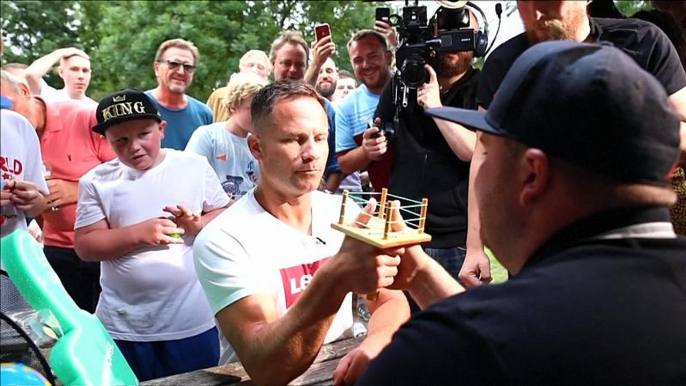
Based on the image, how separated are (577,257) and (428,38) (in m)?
2.32

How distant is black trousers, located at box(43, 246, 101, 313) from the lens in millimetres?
3146

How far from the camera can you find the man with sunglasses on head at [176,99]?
4.09 meters

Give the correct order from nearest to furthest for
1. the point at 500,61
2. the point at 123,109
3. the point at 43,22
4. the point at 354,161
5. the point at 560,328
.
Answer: the point at 560,328 → the point at 500,61 → the point at 123,109 → the point at 354,161 → the point at 43,22

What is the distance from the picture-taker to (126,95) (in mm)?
2734

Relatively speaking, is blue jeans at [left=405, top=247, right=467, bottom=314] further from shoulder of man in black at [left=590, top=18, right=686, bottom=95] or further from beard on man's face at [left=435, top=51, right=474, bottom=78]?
shoulder of man in black at [left=590, top=18, right=686, bottom=95]

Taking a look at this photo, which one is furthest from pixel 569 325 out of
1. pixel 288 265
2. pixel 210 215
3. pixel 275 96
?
pixel 210 215

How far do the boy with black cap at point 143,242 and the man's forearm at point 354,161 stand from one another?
90cm

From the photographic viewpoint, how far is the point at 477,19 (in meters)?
3.27

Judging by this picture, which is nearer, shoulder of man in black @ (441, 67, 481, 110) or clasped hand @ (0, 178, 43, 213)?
clasped hand @ (0, 178, 43, 213)

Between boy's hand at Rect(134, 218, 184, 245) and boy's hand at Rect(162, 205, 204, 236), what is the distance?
54 millimetres

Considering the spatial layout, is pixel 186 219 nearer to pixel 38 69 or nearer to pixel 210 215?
pixel 210 215

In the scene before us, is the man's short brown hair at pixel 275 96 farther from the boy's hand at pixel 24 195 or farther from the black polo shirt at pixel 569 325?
the black polo shirt at pixel 569 325

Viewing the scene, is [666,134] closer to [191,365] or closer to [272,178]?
[272,178]

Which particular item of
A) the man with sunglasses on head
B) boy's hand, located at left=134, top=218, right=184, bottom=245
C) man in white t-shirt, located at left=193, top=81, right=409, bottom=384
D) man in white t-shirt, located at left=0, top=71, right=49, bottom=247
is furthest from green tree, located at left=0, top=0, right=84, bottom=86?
man in white t-shirt, located at left=0, top=71, right=49, bottom=247
